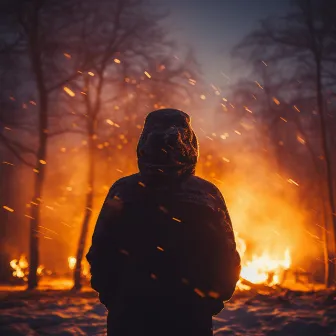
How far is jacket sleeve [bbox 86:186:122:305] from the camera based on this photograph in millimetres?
2178

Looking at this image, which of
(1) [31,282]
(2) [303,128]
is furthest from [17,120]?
(2) [303,128]

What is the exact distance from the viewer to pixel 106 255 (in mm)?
2178

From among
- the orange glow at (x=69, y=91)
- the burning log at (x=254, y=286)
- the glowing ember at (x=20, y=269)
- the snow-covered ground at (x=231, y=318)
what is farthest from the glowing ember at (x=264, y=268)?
the glowing ember at (x=20, y=269)

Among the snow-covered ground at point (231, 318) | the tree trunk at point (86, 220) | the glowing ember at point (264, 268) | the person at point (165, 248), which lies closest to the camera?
the person at point (165, 248)

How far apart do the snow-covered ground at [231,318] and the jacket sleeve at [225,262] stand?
4258 mm

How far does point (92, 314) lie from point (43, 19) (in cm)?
1058

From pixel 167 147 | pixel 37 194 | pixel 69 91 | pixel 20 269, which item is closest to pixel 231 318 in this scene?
pixel 167 147

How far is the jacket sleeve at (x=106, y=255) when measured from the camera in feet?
7.14

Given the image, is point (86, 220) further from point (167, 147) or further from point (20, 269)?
point (167, 147)

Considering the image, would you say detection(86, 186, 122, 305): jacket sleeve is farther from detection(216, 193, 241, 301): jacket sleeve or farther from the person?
detection(216, 193, 241, 301): jacket sleeve

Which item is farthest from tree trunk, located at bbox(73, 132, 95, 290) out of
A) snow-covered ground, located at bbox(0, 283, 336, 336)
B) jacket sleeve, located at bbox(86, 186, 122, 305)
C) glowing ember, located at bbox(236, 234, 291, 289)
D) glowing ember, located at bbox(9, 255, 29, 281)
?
jacket sleeve, located at bbox(86, 186, 122, 305)

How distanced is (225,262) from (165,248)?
0.38 meters

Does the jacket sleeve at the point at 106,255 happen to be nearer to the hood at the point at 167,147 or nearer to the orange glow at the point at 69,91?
the hood at the point at 167,147

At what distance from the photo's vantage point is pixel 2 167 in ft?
88.7
